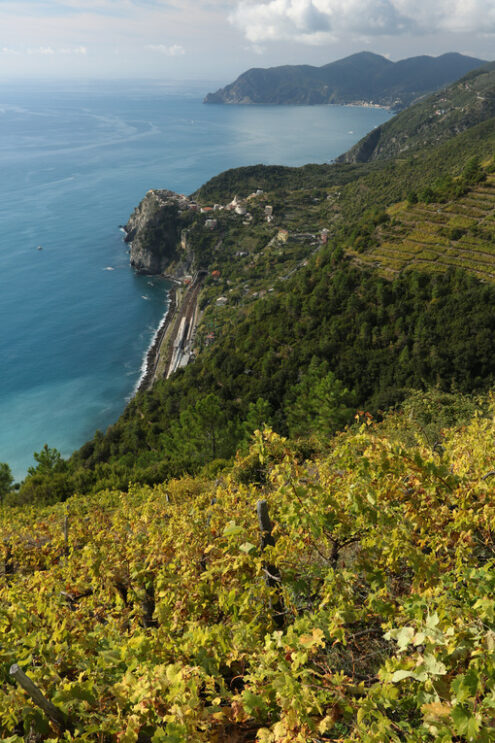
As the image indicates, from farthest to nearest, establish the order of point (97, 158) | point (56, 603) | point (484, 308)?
point (97, 158)
point (484, 308)
point (56, 603)

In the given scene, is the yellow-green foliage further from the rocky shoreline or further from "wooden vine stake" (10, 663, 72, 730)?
the rocky shoreline

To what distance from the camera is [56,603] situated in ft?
16.7

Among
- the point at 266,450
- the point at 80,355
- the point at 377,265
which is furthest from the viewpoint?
the point at 80,355

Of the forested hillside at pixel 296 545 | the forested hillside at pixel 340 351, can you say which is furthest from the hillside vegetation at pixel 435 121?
the forested hillside at pixel 296 545

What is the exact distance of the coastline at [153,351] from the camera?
61669 millimetres

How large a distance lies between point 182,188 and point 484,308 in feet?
456

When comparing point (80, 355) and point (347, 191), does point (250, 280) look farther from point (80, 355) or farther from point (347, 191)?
point (347, 191)

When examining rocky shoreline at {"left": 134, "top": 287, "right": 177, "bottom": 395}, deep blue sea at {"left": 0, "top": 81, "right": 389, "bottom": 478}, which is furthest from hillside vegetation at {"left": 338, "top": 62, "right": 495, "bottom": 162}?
rocky shoreline at {"left": 134, "top": 287, "right": 177, "bottom": 395}

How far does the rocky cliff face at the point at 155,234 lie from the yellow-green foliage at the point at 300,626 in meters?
102

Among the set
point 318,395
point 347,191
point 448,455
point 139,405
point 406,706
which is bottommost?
point 139,405

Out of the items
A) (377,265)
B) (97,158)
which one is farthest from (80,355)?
(97,158)

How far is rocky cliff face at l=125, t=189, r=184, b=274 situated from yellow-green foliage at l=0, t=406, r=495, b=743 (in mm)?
102413

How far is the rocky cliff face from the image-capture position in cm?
10106

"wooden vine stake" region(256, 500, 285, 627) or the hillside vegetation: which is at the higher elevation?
the hillside vegetation
